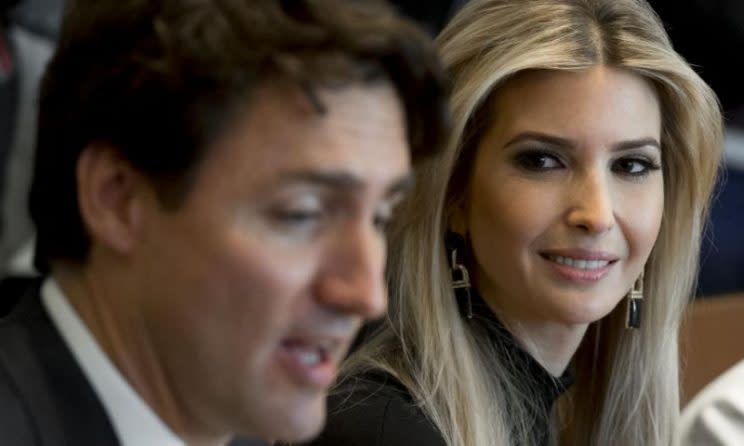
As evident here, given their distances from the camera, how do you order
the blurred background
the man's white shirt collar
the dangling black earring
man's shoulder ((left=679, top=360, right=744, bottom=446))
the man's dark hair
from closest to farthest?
the man's dark hair, the man's white shirt collar, man's shoulder ((left=679, top=360, right=744, bottom=446)), the dangling black earring, the blurred background

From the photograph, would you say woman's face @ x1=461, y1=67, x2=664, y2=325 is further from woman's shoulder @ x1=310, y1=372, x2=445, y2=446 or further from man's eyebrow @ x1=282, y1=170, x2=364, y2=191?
man's eyebrow @ x1=282, y1=170, x2=364, y2=191

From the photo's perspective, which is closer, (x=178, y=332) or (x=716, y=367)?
(x=178, y=332)

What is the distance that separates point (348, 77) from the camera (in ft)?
4.32

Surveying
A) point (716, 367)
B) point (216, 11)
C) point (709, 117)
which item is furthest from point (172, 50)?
point (716, 367)

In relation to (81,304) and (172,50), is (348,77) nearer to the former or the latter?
(172,50)

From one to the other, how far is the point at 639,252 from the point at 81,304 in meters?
1.10

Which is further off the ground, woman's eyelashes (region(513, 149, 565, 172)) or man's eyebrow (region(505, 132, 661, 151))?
man's eyebrow (region(505, 132, 661, 151))

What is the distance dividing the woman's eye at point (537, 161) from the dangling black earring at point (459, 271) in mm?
170

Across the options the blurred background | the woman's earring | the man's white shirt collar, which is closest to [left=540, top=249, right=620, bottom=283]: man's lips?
the woman's earring

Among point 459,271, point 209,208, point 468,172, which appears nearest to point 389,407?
point 459,271

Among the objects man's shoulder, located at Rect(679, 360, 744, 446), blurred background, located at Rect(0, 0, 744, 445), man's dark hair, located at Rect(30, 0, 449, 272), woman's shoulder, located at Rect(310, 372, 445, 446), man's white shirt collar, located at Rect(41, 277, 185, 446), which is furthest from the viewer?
blurred background, located at Rect(0, 0, 744, 445)

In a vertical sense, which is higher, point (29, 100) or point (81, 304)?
point (81, 304)

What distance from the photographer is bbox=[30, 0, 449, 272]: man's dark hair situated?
50.3 inches

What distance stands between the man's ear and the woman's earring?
4.22ft
